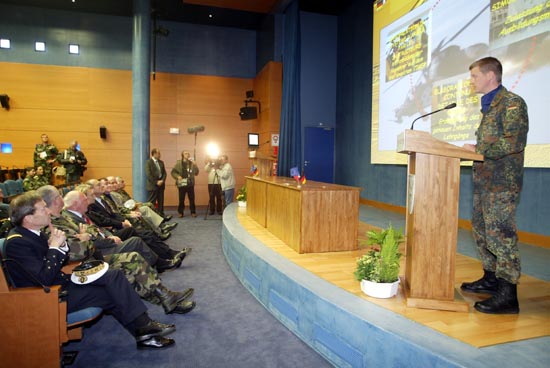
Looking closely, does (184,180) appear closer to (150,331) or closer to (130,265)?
(130,265)

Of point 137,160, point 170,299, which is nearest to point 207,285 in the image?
point 170,299

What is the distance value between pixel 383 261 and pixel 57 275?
1.82 metres

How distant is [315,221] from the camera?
324cm

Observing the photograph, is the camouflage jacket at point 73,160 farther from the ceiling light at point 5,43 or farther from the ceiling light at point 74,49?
the ceiling light at point 5,43

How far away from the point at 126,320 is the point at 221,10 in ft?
24.8

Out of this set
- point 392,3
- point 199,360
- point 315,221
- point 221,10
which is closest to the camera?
point 199,360

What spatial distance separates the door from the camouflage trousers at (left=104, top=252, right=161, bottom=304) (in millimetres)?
5937

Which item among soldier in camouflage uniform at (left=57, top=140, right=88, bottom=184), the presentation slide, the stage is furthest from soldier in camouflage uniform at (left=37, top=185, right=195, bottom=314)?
soldier in camouflage uniform at (left=57, top=140, right=88, bottom=184)

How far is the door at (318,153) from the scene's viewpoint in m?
8.36

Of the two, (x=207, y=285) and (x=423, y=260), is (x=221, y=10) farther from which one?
(x=423, y=260)

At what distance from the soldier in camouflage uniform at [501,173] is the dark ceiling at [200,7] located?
6.07m

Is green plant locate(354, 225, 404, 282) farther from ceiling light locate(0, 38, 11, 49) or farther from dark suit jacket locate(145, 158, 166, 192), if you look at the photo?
ceiling light locate(0, 38, 11, 49)

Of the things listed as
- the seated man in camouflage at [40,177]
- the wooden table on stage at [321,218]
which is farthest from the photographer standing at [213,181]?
the wooden table on stage at [321,218]

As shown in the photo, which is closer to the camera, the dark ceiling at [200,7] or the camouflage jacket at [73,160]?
the dark ceiling at [200,7]
